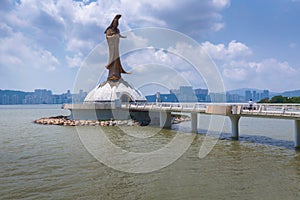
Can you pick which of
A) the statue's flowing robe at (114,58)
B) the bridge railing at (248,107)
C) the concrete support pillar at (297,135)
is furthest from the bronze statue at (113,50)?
the concrete support pillar at (297,135)

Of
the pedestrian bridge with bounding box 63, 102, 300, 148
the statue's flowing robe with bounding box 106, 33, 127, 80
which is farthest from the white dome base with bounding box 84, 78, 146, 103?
the pedestrian bridge with bounding box 63, 102, 300, 148

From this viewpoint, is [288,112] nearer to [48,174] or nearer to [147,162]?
[147,162]

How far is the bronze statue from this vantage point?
47719 millimetres

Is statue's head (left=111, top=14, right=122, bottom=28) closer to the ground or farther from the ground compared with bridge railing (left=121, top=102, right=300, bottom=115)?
farther from the ground

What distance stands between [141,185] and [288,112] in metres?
10.8

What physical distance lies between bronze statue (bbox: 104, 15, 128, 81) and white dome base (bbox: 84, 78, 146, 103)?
151cm

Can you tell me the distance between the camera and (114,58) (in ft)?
157

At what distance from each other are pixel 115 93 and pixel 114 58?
6.60 meters

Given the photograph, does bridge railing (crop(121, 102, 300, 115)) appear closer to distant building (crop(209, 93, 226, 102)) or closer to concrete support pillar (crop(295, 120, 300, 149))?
concrete support pillar (crop(295, 120, 300, 149))

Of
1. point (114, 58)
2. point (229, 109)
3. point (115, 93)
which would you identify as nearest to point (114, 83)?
point (115, 93)

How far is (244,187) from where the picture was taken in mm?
11203

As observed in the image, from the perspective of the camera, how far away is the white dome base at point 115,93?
145 ft

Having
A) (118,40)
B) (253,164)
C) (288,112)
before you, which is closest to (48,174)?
(253,164)

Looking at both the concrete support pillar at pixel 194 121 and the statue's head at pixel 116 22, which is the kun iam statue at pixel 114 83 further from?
the concrete support pillar at pixel 194 121
